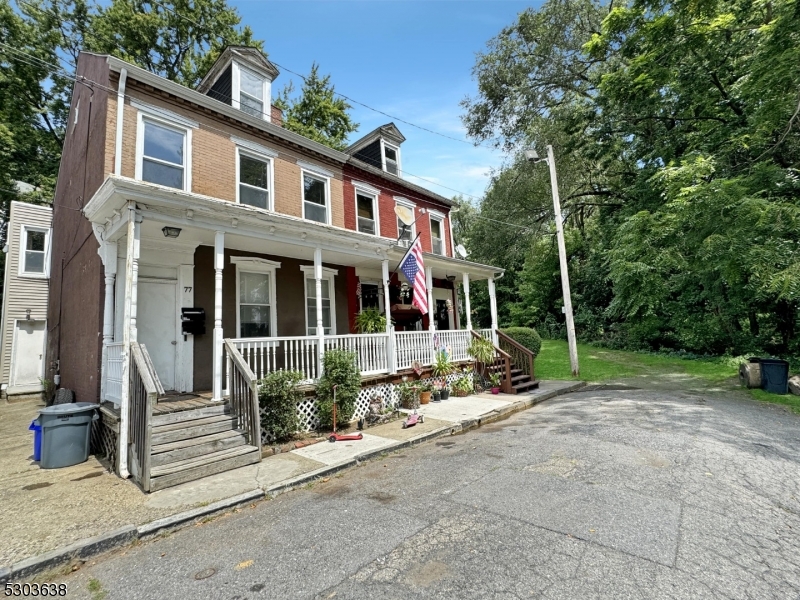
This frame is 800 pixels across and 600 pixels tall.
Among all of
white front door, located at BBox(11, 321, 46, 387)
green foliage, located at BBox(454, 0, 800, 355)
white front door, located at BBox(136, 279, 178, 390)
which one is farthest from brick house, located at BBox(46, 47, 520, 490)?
green foliage, located at BBox(454, 0, 800, 355)

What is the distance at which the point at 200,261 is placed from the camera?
820 centimetres

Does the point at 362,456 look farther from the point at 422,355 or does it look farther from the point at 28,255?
the point at 28,255

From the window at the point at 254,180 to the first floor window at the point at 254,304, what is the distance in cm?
186

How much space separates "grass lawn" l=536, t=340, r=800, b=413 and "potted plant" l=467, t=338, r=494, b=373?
10.8ft

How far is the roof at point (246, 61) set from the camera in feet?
33.7

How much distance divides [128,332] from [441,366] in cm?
712

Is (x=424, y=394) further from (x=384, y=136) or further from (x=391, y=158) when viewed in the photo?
(x=384, y=136)

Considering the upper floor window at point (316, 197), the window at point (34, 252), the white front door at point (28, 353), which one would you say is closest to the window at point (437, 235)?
the upper floor window at point (316, 197)

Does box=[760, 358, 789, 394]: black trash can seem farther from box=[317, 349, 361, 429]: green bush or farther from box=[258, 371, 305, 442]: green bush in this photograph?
box=[258, 371, 305, 442]: green bush

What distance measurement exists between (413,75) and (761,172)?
32.4ft

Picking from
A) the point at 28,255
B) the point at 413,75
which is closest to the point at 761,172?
the point at 413,75

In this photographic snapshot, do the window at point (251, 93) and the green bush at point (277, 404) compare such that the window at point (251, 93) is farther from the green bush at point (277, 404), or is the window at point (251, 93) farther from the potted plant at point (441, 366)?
the potted plant at point (441, 366)

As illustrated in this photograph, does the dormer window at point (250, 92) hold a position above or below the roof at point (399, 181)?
above

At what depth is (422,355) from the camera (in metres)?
10.3
